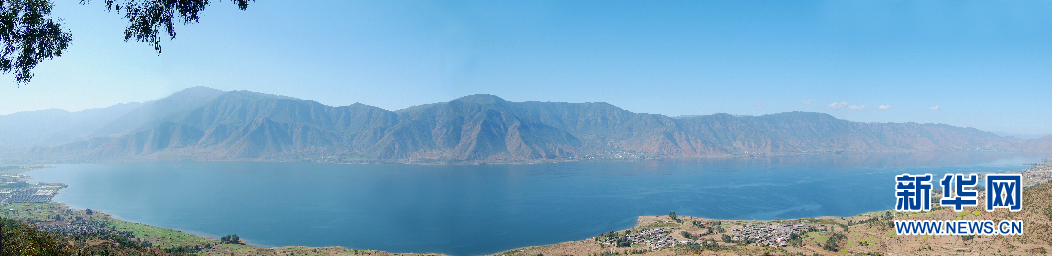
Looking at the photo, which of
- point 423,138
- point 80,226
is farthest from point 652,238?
point 423,138

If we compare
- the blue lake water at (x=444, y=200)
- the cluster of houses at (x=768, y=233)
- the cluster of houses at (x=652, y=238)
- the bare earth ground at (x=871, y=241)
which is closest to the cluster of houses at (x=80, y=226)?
the blue lake water at (x=444, y=200)

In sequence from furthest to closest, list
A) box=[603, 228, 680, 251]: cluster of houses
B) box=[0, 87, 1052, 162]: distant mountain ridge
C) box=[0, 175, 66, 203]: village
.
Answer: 1. box=[0, 87, 1052, 162]: distant mountain ridge
2. box=[0, 175, 66, 203]: village
3. box=[603, 228, 680, 251]: cluster of houses

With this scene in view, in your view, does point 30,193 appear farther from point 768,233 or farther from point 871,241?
point 871,241

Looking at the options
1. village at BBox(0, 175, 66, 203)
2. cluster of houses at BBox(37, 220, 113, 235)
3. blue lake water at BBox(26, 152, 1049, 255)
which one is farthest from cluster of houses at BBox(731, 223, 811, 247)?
village at BBox(0, 175, 66, 203)

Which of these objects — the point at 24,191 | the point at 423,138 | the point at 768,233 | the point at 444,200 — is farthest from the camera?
the point at 423,138

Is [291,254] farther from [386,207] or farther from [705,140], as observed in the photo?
[705,140]

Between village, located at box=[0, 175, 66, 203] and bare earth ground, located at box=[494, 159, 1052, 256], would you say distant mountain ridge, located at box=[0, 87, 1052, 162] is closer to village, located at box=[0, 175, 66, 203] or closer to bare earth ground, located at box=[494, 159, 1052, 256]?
village, located at box=[0, 175, 66, 203]

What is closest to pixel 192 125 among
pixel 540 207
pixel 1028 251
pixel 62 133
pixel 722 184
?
pixel 62 133
